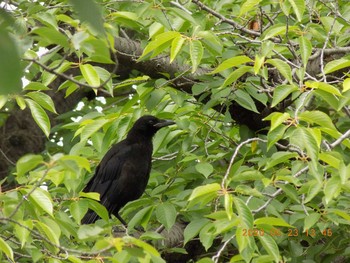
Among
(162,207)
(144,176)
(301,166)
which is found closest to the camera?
(301,166)

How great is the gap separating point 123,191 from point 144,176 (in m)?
0.33

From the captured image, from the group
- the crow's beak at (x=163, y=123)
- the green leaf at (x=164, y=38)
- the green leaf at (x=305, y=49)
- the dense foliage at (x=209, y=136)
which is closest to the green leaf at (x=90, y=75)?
the dense foliage at (x=209, y=136)

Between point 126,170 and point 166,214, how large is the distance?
62.5 inches

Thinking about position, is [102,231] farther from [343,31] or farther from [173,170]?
[343,31]

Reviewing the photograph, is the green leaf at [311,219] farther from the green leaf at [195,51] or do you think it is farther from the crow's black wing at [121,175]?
the crow's black wing at [121,175]

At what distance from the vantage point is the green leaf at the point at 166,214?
11.8 feet

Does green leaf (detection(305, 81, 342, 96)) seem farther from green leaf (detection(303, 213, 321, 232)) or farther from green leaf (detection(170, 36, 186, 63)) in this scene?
green leaf (detection(303, 213, 321, 232))

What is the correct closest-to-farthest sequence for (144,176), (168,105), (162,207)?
(162,207), (168,105), (144,176)

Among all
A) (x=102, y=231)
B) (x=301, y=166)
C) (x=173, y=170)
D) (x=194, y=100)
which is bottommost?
(x=173, y=170)

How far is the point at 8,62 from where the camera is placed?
570mm

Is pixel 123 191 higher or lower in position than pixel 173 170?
lower

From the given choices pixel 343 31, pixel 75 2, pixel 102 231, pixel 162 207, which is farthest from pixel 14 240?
pixel 75 2

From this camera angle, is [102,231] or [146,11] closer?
[102,231]

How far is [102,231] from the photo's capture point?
2.02 metres
